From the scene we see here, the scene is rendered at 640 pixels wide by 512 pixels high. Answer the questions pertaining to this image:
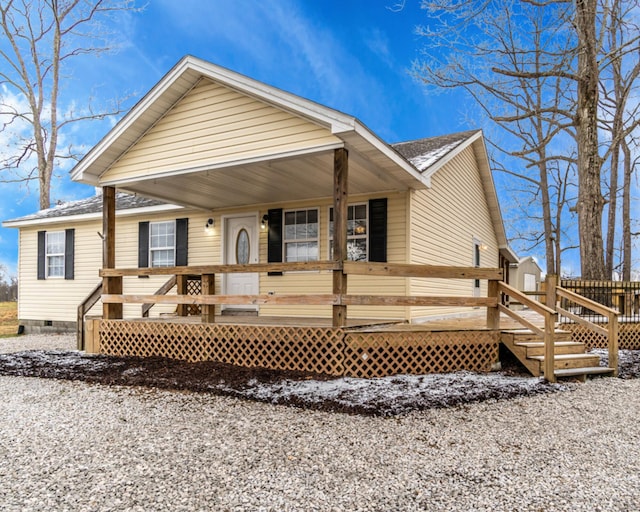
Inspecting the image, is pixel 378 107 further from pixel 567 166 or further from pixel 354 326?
pixel 354 326

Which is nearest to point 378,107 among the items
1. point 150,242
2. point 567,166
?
point 567,166

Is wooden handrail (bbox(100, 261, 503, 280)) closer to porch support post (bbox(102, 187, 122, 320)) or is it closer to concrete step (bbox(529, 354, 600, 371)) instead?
concrete step (bbox(529, 354, 600, 371))

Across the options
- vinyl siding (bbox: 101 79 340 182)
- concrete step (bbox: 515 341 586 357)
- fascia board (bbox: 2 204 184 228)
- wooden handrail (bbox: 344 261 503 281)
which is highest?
vinyl siding (bbox: 101 79 340 182)

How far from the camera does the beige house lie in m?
6.39

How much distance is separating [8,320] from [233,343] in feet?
45.5

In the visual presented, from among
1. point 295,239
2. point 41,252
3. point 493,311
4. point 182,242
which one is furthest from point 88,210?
point 493,311

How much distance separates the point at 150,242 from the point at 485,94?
1270 centimetres

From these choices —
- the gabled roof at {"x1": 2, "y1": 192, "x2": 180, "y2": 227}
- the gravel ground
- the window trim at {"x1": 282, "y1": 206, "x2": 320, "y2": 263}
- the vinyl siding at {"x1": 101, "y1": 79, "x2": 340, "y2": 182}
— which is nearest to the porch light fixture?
the gabled roof at {"x1": 2, "y1": 192, "x2": 180, "y2": 227}

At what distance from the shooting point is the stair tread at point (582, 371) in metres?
5.85

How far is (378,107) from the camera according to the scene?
104m

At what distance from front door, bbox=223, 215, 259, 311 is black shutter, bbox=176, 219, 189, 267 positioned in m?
1.15

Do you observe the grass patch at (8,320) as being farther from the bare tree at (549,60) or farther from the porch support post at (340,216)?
the bare tree at (549,60)

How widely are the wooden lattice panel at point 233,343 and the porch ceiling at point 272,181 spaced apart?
244 cm

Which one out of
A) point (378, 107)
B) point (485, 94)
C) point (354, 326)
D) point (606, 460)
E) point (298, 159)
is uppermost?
point (378, 107)
